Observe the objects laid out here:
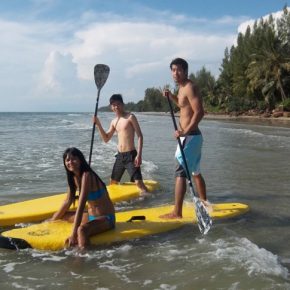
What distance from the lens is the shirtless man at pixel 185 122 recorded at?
18.6 ft

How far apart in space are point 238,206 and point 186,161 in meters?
1.23

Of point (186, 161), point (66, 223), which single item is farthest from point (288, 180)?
point (66, 223)

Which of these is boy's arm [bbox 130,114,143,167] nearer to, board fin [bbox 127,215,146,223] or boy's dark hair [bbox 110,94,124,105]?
boy's dark hair [bbox 110,94,124,105]

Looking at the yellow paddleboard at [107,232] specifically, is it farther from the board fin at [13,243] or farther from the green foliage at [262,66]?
Result: the green foliage at [262,66]

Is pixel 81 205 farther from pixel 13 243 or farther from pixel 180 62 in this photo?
pixel 180 62

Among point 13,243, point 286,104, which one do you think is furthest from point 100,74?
point 286,104

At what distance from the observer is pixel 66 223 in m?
5.37

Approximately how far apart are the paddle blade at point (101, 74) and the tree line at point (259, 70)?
1426 inches

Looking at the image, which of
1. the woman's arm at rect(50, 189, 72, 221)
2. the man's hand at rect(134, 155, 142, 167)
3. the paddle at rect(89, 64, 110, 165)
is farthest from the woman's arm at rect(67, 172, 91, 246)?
the paddle at rect(89, 64, 110, 165)

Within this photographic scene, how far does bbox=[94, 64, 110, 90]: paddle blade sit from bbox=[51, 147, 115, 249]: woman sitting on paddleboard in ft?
11.6

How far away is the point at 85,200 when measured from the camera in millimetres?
4895

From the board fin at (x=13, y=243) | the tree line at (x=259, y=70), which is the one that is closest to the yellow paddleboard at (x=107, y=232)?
the board fin at (x=13, y=243)

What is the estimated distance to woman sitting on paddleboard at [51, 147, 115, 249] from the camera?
484 cm

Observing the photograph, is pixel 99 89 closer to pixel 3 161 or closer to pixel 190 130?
pixel 190 130
